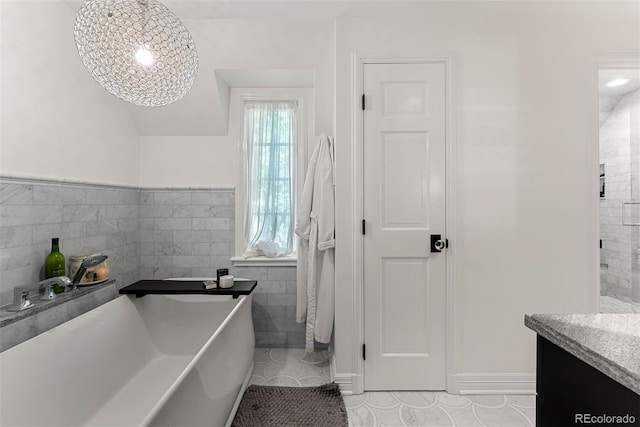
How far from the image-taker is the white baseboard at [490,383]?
2.01 meters

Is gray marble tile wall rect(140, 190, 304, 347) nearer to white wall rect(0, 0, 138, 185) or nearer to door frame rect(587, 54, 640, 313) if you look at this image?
white wall rect(0, 0, 138, 185)

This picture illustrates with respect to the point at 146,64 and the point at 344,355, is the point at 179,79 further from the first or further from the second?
the point at 344,355

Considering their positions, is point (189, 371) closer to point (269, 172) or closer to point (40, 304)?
point (40, 304)

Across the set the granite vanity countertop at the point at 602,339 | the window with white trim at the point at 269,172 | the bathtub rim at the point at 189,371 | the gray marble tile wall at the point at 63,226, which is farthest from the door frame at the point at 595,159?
the gray marble tile wall at the point at 63,226

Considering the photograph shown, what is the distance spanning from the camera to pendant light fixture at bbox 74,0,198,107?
115cm

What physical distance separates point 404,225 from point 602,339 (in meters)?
1.32

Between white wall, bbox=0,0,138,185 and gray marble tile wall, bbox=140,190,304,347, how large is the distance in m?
0.53

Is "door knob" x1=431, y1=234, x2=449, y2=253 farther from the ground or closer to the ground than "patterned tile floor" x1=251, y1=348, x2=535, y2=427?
farther from the ground

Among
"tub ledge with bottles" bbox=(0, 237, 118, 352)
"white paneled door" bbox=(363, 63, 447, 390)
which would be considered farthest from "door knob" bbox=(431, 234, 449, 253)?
"tub ledge with bottles" bbox=(0, 237, 118, 352)

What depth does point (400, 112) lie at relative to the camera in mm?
2008

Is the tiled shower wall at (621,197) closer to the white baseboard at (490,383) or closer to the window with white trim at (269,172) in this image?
the white baseboard at (490,383)

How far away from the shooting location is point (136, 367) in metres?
1.97

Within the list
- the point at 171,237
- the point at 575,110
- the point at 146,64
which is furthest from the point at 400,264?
the point at 171,237

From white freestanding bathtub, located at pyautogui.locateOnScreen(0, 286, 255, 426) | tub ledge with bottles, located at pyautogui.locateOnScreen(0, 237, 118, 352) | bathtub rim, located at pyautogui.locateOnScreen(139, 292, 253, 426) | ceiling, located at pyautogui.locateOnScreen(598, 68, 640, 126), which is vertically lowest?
white freestanding bathtub, located at pyautogui.locateOnScreen(0, 286, 255, 426)
